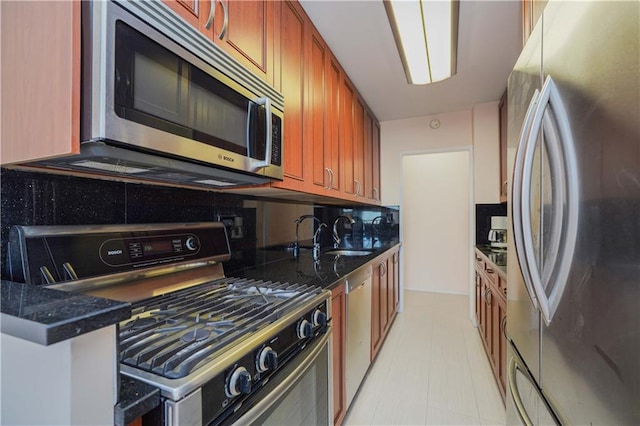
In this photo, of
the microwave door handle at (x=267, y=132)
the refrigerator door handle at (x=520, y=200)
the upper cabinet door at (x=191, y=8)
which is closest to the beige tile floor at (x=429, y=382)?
the refrigerator door handle at (x=520, y=200)

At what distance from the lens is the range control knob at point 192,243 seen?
1272mm

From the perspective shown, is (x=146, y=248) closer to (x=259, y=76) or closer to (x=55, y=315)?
(x=55, y=315)

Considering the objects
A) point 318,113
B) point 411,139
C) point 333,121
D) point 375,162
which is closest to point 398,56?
point 333,121

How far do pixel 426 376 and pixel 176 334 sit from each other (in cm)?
206

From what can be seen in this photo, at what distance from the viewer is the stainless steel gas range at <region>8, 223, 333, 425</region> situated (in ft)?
2.08

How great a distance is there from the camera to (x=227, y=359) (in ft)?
2.21

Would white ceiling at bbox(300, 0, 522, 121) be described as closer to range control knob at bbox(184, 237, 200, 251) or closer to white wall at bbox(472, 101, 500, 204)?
white wall at bbox(472, 101, 500, 204)

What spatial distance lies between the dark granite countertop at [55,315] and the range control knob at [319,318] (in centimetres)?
72

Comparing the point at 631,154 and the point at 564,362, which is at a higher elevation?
the point at 631,154

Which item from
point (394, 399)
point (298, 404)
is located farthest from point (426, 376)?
point (298, 404)

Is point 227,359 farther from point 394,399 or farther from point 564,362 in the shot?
point 394,399

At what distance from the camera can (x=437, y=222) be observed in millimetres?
4617

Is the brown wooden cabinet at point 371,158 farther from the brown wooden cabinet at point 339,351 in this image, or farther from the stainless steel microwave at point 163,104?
the stainless steel microwave at point 163,104

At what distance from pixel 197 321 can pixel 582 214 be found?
1039mm
